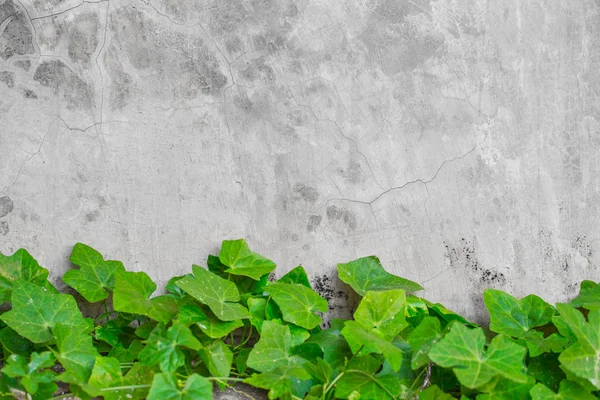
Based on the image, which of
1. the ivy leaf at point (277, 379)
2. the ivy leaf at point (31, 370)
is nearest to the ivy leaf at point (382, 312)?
the ivy leaf at point (277, 379)

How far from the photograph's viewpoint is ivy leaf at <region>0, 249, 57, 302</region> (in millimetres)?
1404

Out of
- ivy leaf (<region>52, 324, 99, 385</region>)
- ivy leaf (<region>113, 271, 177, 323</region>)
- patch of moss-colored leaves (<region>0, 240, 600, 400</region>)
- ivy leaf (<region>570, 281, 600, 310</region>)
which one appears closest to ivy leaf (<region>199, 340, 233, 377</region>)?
patch of moss-colored leaves (<region>0, 240, 600, 400</region>)

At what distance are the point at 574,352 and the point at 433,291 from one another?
40 centimetres

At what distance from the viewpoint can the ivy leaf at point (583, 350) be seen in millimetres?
1299

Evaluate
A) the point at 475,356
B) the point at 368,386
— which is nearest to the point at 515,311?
the point at 475,356

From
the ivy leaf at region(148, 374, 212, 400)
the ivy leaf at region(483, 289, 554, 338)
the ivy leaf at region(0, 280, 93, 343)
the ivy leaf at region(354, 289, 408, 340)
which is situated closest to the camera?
the ivy leaf at region(148, 374, 212, 400)

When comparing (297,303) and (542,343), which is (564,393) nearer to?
(542,343)

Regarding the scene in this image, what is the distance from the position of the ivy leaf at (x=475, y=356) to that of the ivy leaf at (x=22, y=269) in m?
0.84

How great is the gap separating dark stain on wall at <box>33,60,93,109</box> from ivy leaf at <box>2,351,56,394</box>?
0.59 meters

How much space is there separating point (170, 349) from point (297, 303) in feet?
1.02

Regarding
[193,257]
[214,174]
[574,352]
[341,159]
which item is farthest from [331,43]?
[574,352]

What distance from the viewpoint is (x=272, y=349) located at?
4.32 feet

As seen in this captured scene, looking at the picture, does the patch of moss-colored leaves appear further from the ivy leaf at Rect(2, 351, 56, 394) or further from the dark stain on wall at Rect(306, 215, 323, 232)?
the dark stain on wall at Rect(306, 215, 323, 232)

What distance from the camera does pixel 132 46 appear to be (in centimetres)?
149
